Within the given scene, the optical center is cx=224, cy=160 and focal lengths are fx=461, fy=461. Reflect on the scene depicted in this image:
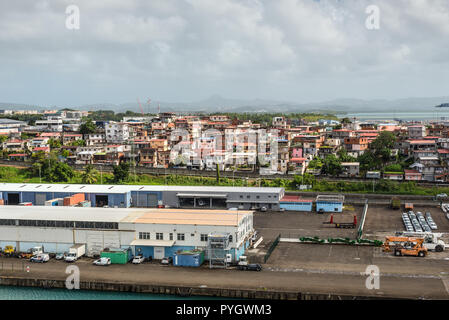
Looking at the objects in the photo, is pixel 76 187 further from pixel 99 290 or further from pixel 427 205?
pixel 427 205

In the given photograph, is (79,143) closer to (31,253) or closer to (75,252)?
(31,253)

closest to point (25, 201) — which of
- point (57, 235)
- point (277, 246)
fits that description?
A: point (57, 235)

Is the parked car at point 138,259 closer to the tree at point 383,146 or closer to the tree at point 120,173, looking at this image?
the tree at point 120,173

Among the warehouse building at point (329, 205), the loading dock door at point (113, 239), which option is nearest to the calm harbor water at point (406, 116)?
the warehouse building at point (329, 205)

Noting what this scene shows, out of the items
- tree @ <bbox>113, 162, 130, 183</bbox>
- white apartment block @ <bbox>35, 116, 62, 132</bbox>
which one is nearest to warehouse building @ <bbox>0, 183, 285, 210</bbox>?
tree @ <bbox>113, 162, 130, 183</bbox>

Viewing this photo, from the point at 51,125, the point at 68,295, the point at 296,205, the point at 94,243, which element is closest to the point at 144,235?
the point at 94,243

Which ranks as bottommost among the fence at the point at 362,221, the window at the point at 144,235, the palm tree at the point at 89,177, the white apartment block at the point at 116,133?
the fence at the point at 362,221
